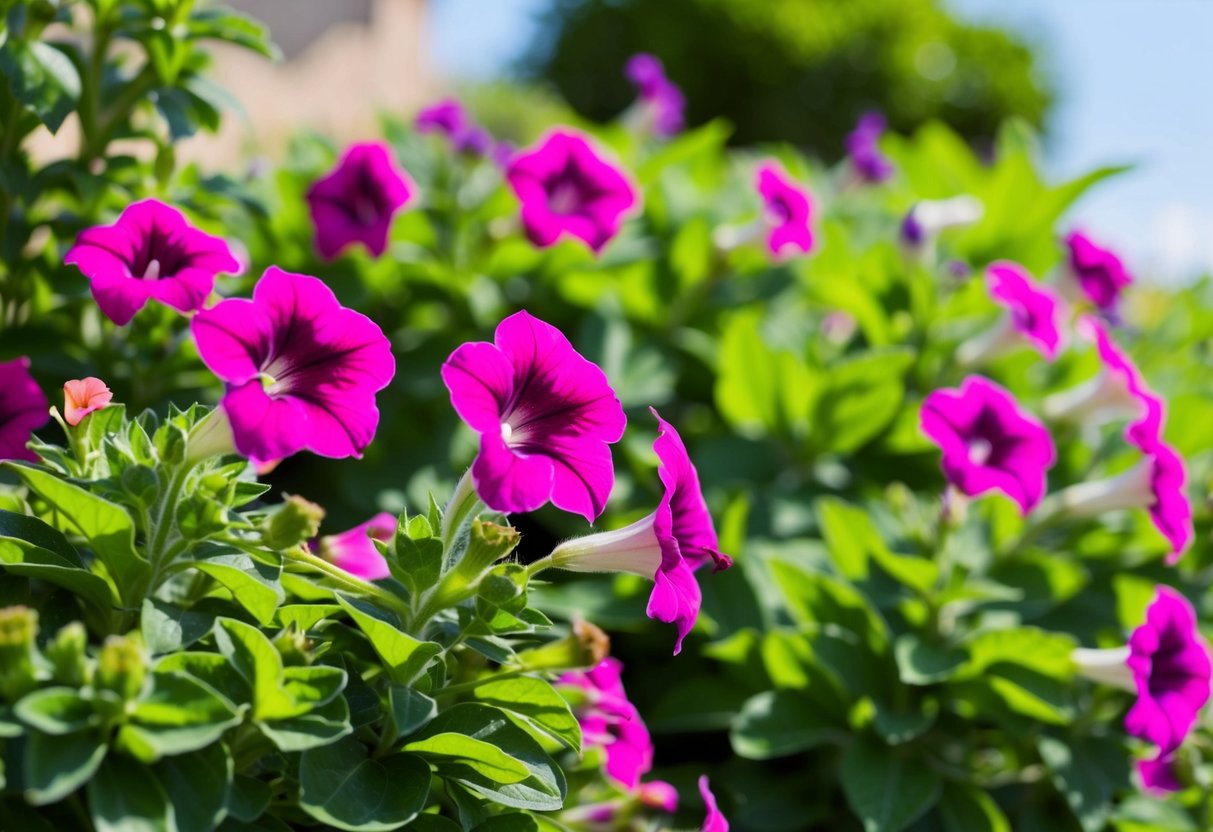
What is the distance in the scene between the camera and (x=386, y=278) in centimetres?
252

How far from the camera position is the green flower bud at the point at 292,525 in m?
1.12

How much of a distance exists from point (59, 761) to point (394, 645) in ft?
1.04

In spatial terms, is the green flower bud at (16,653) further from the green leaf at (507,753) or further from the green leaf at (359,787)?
the green leaf at (507,753)

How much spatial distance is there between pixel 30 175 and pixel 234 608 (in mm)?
863

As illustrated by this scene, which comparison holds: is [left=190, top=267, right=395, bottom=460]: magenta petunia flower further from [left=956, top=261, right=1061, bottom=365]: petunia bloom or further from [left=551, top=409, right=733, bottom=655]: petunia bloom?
[left=956, top=261, right=1061, bottom=365]: petunia bloom

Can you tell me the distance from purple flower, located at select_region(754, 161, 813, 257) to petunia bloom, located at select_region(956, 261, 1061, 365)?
395mm

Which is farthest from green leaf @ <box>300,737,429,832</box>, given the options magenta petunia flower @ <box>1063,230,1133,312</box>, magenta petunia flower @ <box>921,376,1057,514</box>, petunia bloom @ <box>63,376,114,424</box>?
magenta petunia flower @ <box>1063,230,1133,312</box>

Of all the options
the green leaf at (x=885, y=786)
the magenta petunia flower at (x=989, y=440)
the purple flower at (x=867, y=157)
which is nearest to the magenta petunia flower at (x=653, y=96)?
the purple flower at (x=867, y=157)

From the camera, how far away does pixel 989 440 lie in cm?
191

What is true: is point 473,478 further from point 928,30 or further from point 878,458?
point 928,30

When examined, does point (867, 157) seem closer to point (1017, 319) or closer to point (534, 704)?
point (1017, 319)

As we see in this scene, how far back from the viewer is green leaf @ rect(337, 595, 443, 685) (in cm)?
115

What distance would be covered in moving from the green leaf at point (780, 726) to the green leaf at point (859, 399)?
57cm

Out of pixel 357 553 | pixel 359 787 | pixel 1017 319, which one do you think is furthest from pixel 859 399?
pixel 359 787
